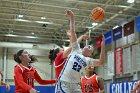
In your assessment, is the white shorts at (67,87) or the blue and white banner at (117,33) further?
the blue and white banner at (117,33)

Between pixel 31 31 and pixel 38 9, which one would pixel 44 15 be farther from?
pixel 31 31

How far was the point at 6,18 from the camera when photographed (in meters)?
16.2

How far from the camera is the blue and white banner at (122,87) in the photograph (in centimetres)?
1141

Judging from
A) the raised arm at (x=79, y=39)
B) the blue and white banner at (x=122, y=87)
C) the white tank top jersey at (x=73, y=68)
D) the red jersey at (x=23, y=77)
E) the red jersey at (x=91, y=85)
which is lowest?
the blue and white banner at (x=122, y=87)

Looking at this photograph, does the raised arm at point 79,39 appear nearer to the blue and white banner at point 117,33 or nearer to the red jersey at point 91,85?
the red jersey at point 91,85

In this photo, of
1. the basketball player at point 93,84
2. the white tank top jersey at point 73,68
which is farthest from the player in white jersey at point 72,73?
the basketball player at point 93,84

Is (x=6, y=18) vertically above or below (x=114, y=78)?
above

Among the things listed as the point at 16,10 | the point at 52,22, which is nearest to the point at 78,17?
the point at 52,22

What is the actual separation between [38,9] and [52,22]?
92.8 inches

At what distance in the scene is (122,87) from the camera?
12008mm

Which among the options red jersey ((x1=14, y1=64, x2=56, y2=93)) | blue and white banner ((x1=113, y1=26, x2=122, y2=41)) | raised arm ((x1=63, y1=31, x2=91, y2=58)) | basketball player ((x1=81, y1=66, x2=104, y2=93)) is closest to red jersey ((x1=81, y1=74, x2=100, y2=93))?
basketball player ((x1=81, y1=66, x2=104, y2=93))

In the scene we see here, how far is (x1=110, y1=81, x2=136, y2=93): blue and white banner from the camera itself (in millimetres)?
11413

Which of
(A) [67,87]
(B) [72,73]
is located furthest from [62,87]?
(B) [72,73]

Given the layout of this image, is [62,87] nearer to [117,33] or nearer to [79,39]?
[79,39]
